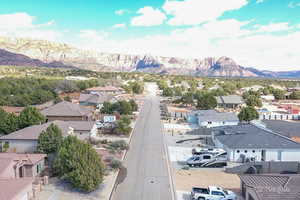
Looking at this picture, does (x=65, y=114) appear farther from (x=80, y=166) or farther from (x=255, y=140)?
(x=255, y=140)

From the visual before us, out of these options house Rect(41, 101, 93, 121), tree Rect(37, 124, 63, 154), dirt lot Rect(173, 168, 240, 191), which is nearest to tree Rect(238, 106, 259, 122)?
dirt lot Rect(173, 168, 240, 191)

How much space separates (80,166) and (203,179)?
11.4m

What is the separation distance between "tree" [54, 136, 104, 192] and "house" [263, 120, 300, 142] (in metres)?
27.8

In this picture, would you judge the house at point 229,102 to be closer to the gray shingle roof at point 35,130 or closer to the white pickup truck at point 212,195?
the gray shingle roof at point 35,130

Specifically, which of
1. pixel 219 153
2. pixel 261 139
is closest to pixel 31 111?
pixel 219 153

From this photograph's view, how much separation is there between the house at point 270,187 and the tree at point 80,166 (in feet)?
37.8

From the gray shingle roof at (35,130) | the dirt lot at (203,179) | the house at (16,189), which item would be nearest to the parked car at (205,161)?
the dirt lot at (203,179)

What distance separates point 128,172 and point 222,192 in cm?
955

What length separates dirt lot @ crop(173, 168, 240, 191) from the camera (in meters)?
23.4

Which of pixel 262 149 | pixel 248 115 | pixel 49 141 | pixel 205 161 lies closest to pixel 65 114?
pixel 49 141

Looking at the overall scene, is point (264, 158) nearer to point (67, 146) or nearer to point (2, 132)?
point (67, 146)

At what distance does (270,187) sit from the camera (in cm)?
1864

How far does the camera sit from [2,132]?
34.9 metres

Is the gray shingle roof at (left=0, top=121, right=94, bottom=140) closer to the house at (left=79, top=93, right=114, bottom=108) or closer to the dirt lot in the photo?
the dirt lot
